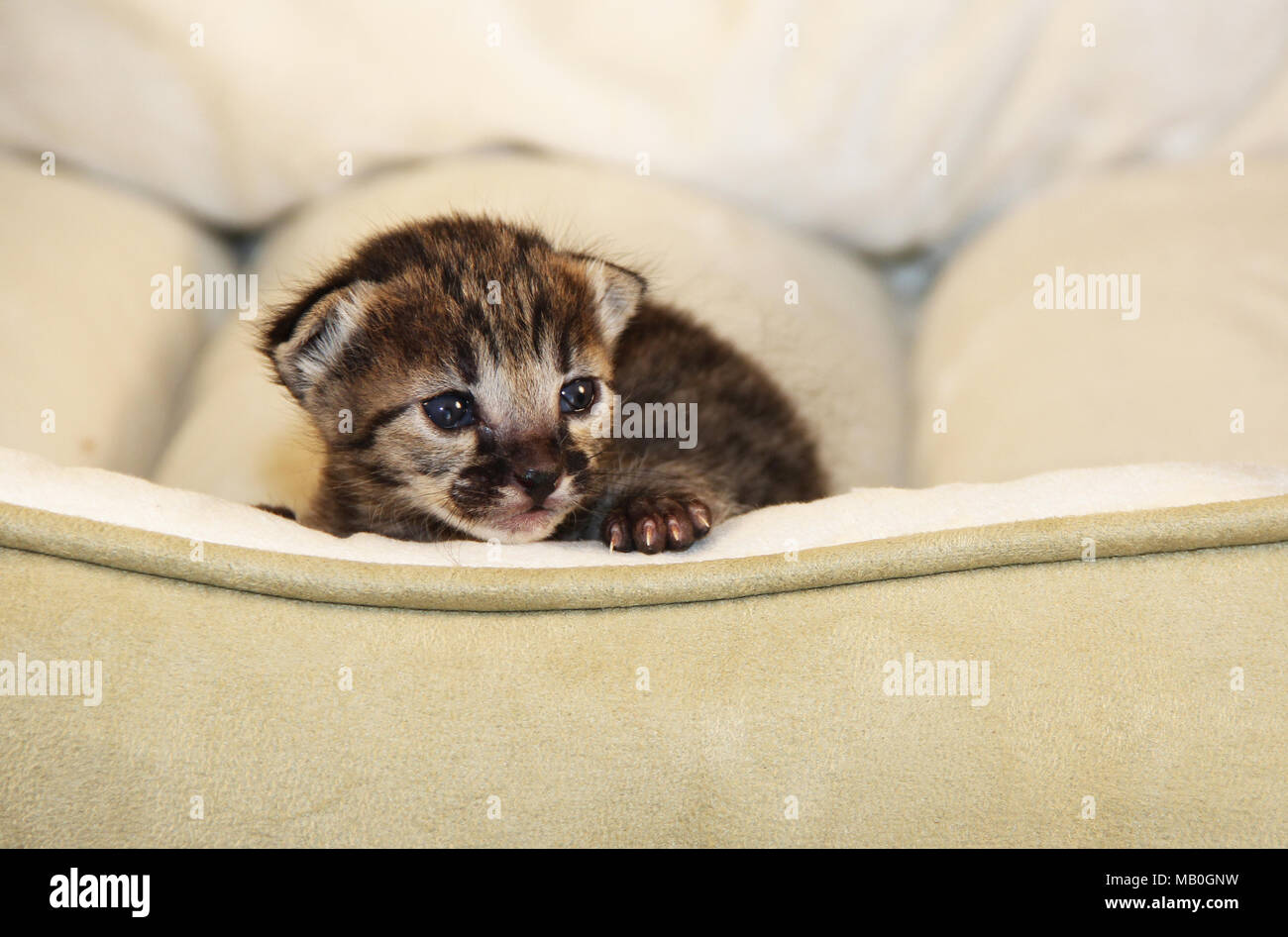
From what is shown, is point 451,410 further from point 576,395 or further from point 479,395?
point 576,395

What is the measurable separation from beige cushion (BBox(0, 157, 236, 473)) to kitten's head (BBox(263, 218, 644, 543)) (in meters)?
0.66

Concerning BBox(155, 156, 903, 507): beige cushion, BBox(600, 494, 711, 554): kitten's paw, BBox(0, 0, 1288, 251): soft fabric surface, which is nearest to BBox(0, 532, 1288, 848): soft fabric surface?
BBox(600, 494, 711, 554): kitten's paw

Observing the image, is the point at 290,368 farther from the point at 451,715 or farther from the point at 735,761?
the point at 735,761

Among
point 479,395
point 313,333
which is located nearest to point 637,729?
point 479,395

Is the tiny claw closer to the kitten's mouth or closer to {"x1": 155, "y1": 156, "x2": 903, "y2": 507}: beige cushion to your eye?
the kitten's mouth

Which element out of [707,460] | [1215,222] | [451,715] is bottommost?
[451,715]

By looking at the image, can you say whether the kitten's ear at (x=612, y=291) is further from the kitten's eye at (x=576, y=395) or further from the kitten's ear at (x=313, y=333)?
the kitten's ear at (x=313, y=333)

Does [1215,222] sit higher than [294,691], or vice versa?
[1215,222]

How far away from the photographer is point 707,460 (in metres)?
2.18

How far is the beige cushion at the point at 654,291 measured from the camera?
7.95 feet

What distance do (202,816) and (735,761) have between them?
0.62 metres

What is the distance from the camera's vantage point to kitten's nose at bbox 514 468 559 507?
1693mm
